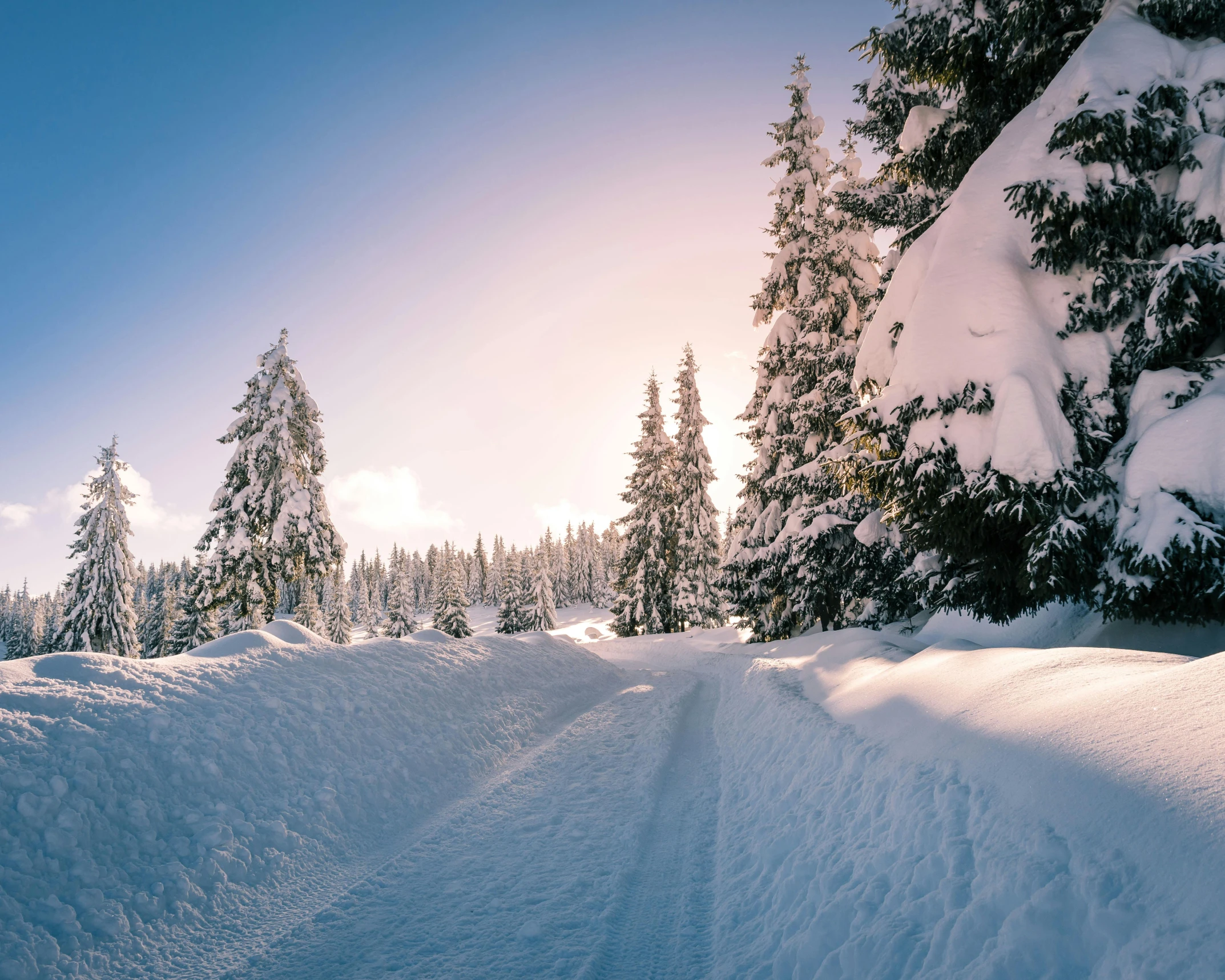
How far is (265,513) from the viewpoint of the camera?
19.1 metres

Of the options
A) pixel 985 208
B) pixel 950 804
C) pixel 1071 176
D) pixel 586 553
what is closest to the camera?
pixel 950 804

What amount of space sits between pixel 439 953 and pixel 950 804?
3822 mm

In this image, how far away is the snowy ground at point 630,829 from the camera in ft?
8.70

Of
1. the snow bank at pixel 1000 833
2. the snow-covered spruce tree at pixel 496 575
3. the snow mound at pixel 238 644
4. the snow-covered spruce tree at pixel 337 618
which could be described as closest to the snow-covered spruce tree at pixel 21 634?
the snow-covered spruce tree at pixel 337 618

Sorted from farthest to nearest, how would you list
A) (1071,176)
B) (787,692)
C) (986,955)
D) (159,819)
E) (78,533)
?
(78,533)
(787,692)
(1071,176)
(159,819)
(986,955)

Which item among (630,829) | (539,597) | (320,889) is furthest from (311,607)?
(630,829)

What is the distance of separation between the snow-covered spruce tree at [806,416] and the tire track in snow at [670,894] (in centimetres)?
792

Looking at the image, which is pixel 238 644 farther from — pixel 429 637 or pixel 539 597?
pixel 539 597

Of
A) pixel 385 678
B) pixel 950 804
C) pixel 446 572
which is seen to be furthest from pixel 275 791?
pixel 446 572

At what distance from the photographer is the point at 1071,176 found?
5.96m

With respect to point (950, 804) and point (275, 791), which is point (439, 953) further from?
point (950, 804)

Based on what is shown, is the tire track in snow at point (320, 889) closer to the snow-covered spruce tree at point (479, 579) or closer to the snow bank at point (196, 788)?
the snow bank at point (196, 788)

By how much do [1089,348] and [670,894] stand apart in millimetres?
7308

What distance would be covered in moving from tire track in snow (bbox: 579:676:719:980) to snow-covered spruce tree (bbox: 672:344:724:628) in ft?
71.4
